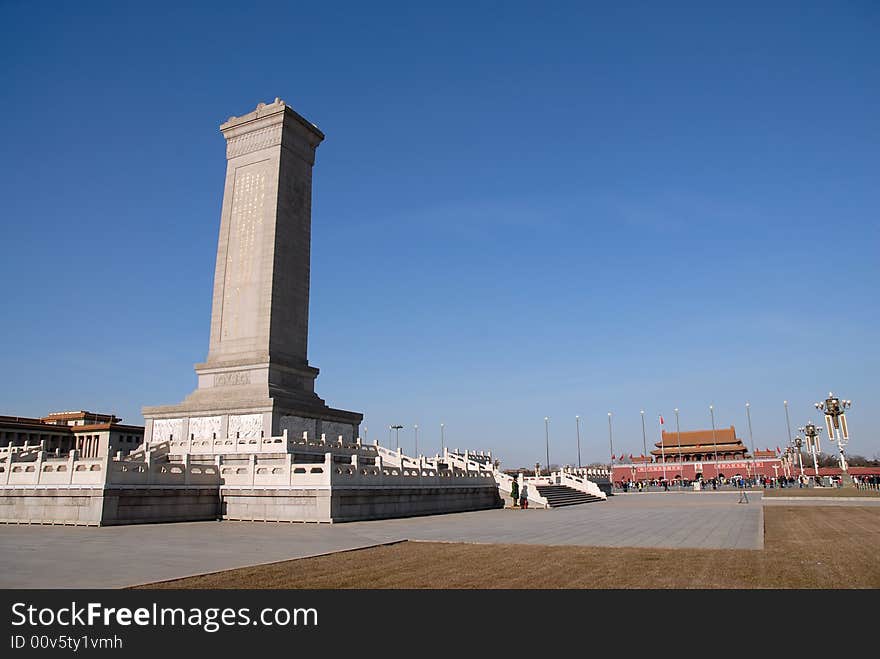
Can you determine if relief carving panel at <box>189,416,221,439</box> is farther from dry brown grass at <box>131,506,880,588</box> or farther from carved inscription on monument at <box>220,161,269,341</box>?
dry brown grass at <box>131,506,880,588</box>

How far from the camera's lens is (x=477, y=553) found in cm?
1178

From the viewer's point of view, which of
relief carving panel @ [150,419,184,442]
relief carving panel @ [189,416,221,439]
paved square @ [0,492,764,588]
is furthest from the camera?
relief carving panel @ [150,419,184,442]

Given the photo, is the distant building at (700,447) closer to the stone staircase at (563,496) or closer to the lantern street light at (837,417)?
the lantern street light at (837,417)

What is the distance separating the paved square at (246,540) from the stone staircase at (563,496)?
975 cm

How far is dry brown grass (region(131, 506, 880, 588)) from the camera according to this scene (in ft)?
27.8

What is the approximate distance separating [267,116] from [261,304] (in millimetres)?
11278

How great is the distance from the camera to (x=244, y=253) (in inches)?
1396

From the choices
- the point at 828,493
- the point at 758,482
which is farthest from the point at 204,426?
the point at 758,482

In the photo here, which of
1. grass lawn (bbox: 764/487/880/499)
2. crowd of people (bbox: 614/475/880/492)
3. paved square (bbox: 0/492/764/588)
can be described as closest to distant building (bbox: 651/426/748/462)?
crowd of people (bbox: 614/475/880/492)

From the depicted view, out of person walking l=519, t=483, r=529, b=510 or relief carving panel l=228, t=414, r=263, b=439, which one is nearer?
person walking l=519, t=483, r=529, b=510

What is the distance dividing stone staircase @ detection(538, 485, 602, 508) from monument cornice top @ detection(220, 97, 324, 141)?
24.4 metres
